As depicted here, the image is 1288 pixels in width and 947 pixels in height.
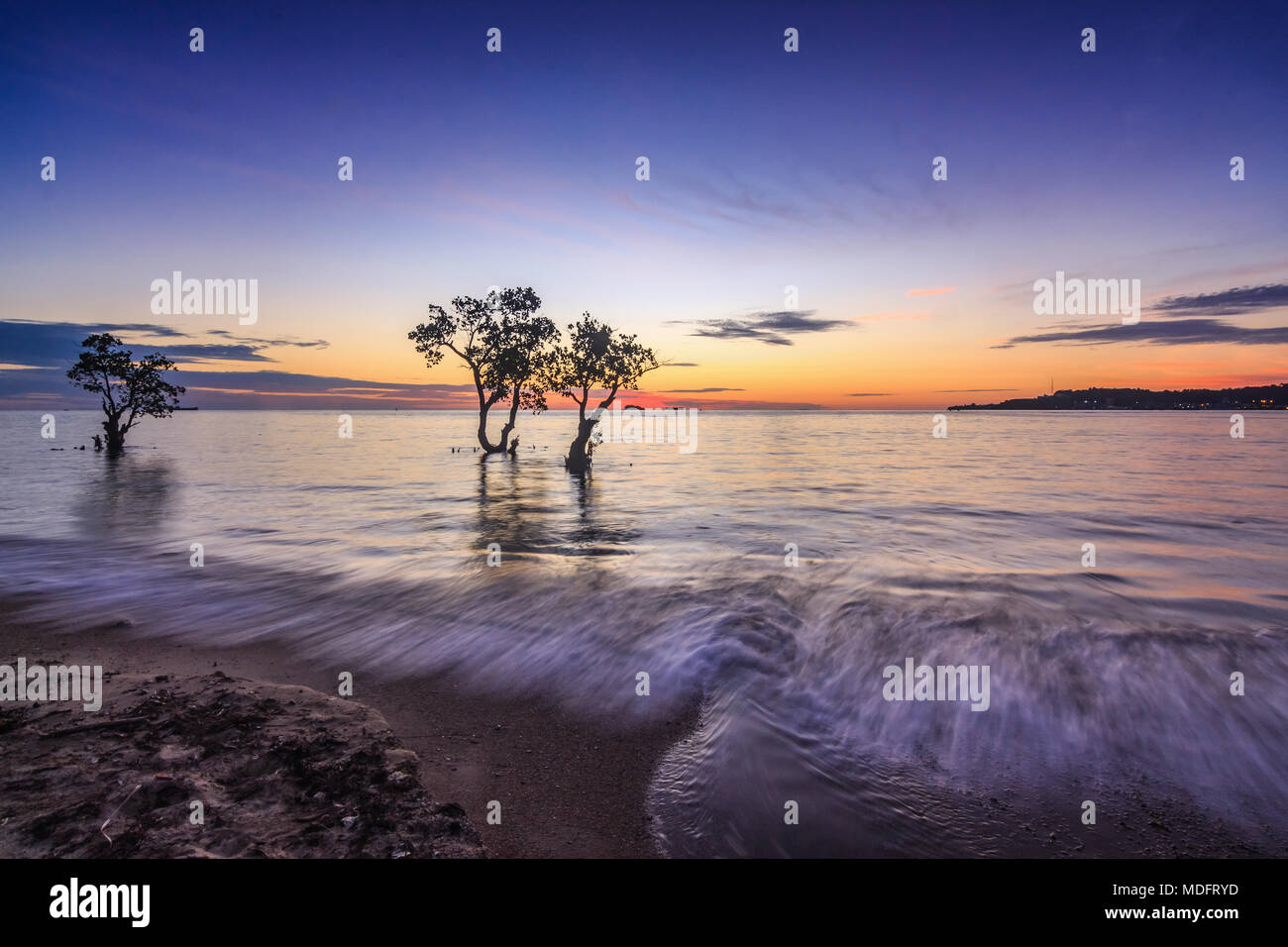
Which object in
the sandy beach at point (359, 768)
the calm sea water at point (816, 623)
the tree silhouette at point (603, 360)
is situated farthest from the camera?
the tree silhouette at point (603, 360)

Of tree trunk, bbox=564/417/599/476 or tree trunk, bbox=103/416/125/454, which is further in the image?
tree trunk, bbox=103/416/125/454

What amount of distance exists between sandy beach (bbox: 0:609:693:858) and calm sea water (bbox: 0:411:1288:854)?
655 mm

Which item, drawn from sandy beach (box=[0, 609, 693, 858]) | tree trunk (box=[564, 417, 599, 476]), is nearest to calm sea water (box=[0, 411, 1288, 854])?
sandy beach (box=[0, 609, 693, 858])

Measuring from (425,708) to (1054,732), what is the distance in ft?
26.7

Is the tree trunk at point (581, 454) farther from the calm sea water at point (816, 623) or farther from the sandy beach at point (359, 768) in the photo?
the sandy beach at point (359, 768)

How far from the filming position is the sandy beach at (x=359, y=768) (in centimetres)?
430

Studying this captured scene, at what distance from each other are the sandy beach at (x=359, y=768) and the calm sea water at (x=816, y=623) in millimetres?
655

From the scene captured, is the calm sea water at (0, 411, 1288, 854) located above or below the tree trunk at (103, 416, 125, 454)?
below

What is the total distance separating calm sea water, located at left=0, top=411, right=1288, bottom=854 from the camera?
5746 millimetres

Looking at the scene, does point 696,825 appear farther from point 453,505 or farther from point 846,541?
point 453,505

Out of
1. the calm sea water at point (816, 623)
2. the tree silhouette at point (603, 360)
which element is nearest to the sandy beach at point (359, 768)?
the calm sea water at point (816, 623)

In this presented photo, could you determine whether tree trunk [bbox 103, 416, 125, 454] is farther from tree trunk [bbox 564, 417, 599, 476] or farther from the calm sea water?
tree trunk [bbox 564, 417, 599, 476]
